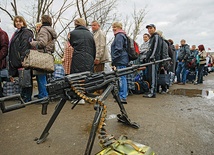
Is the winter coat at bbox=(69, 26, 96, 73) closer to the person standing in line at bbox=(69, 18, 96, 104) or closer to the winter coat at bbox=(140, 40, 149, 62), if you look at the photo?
the person standing in line at bbox=(69, 18, 96, 104)

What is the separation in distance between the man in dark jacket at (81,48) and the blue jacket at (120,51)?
2.59 feet

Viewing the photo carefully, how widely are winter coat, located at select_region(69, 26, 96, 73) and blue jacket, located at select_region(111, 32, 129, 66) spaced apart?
2.66 ft

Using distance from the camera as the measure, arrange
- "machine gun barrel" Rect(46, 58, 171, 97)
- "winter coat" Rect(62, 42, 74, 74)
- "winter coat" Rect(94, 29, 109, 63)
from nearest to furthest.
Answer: "machine gun barrel" Rect(46, 58, 171, 97) < "winter coat" Rect(62, 42, 74, 74) < "winter coat" Rect(94, 29, 109, 63)

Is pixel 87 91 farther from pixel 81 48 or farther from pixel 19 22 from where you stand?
pixel 19 22

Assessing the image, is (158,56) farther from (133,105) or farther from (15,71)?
(15,71)

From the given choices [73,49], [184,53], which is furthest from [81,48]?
[184,53]

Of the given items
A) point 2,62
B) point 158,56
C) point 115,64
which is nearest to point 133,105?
point 115,64

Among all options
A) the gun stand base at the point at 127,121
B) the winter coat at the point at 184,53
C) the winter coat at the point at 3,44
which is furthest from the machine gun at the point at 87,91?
the winter coat at the point at 184,53

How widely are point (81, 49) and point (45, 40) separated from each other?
0.86 meters

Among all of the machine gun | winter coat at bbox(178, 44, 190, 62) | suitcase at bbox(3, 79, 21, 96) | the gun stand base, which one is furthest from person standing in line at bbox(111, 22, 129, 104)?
winter coat at bbox(178, 44, 190, 62)

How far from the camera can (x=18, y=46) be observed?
4410mm

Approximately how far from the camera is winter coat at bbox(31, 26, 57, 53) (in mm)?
4237

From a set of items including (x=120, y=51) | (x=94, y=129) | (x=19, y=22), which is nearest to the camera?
(x=94, y=129)

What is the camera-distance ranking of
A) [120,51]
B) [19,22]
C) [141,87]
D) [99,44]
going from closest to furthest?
[19,22] → [120,51] → [99,44] → [141,87]
